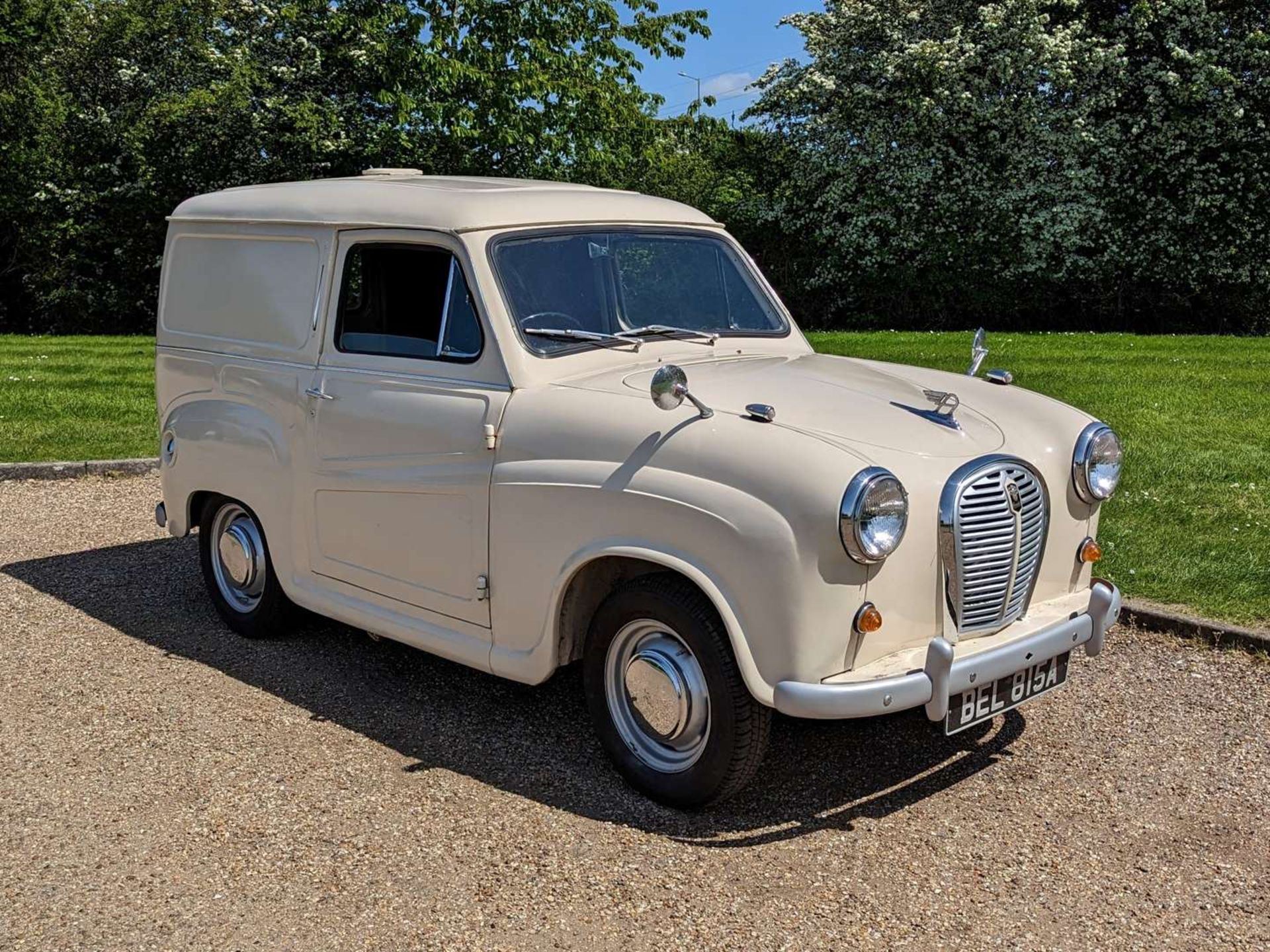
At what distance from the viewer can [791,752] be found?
4.76m

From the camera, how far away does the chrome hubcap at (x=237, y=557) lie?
588cm

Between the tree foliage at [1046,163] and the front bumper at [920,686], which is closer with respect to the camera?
the front bumper at [920,686]

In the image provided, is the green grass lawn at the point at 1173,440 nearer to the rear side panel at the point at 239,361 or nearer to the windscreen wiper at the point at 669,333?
the windscreen wiper at the point at 669,333

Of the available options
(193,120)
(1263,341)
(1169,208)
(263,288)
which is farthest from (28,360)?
(1169,208)

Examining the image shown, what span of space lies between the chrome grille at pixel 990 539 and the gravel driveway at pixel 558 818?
0.71 m

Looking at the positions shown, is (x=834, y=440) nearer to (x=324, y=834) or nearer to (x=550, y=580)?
(x=550, y=580)

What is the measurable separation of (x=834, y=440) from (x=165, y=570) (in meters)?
4.69

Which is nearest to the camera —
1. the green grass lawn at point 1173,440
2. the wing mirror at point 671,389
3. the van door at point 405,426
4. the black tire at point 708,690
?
the black tire at point 708,690

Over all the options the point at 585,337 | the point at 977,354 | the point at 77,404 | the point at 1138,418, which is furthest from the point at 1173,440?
the point at 77,404

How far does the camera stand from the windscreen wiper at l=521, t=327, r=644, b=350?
15.5 feet

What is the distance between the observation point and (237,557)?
5.96 m

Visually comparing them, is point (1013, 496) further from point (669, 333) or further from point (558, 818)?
point (558, 818)

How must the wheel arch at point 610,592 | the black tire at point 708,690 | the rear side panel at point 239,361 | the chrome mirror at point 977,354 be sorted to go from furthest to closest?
the rear side panel at point 239,361 → the chrome mirror at point 977,354 → the black tire at point 708,690 → the wheel arch at point 610,592

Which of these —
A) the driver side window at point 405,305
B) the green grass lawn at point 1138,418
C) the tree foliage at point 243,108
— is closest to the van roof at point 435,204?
the driver side window at point 405,305
